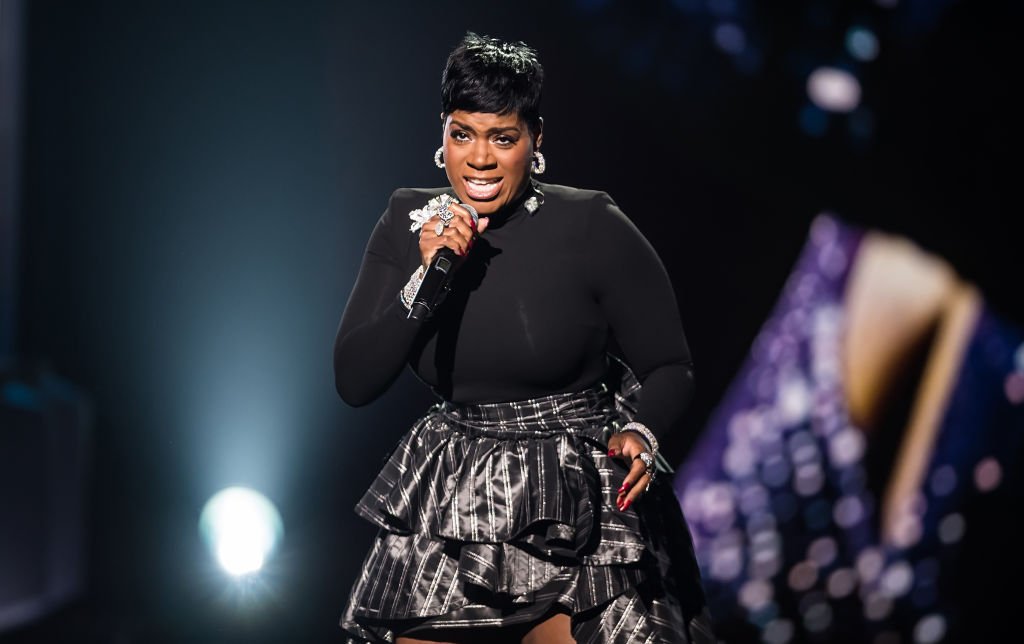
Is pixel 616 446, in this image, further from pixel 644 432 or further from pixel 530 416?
pixel 530 416

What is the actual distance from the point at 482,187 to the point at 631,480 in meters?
0.48

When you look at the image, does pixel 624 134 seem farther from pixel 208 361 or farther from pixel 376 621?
pixel 376 621

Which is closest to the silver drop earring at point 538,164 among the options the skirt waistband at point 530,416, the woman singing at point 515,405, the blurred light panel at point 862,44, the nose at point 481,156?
the woman singing at point 515,405

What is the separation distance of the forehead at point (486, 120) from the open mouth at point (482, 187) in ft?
0.25

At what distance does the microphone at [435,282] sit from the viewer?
4.96 feet

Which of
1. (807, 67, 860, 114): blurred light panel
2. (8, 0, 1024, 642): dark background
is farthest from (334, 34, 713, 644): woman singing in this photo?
(807, 67, 860, 114): blurred light panel

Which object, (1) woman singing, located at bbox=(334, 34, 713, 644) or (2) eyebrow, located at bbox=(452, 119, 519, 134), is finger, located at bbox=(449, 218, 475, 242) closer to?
(1) woman singing, located at bbox=(334, 34, 713, 644)

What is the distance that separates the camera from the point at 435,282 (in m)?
1.52

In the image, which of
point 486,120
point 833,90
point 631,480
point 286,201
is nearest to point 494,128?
point 486,120

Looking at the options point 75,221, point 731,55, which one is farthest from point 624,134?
point 75,221

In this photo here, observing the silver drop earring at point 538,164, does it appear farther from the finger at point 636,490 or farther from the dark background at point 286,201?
the dark background at point 286,201

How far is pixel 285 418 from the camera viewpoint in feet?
9.80

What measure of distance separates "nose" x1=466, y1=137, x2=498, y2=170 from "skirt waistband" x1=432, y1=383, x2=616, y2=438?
35 centimetres

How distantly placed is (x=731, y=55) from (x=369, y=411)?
1.36 meters
